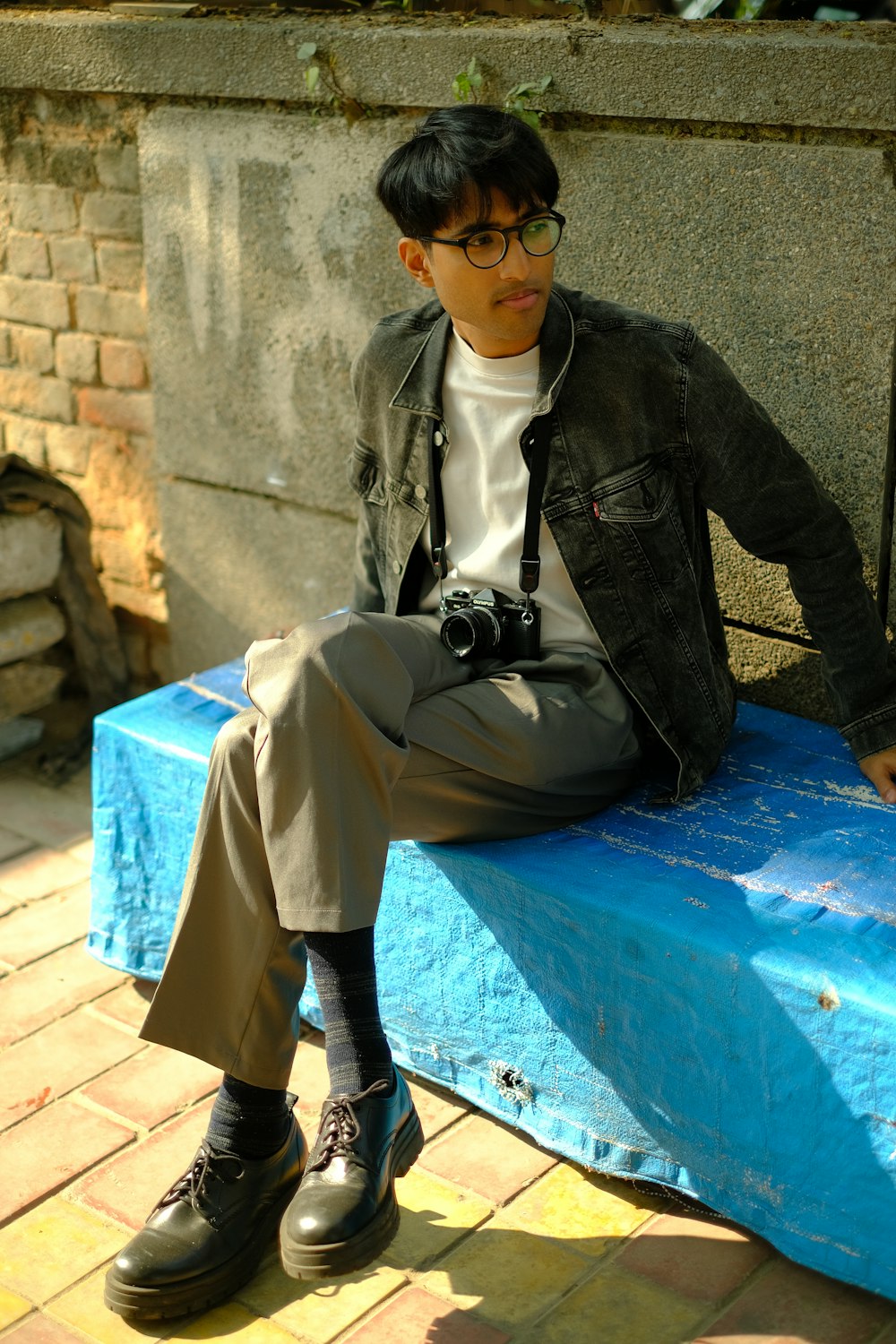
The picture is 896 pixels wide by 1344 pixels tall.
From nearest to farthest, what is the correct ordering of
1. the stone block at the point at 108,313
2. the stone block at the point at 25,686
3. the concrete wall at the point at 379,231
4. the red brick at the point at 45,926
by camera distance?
the concrete wall at the point at 379,231 → the red brick at the point at 45,926 → the stone block at the point at 108,313 → the stone block at the point at 25,686

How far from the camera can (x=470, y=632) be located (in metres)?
2.70

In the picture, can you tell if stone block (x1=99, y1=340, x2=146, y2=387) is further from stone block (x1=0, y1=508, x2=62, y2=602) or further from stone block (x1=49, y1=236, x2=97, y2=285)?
stone block (x1=0, y1=508, x2=62, y2=602)

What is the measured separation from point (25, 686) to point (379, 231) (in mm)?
1805

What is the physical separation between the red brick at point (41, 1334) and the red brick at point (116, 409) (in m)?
2.71

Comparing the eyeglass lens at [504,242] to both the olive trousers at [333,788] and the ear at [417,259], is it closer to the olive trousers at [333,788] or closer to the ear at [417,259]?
the ear at [417,259]

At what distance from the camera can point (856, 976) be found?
220cm

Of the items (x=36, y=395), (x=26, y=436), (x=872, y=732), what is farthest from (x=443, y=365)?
(x=26, y=436)

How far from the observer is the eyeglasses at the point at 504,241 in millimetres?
2557

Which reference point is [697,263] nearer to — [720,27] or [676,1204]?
[720,27]

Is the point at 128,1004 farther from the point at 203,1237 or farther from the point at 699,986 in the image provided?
the point at 699,986

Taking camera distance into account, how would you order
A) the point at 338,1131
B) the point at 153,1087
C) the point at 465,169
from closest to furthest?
the point at 338,1131, the point at 465,169, the point at 153,1087

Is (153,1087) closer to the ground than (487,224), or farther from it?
closer to the ground

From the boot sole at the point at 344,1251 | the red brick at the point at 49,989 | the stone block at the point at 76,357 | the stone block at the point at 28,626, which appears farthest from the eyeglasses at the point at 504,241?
the stone block at the point at 28,626

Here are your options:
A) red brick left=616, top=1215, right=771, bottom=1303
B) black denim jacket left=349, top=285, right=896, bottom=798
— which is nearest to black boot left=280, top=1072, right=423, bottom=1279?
red brick left=616, top=1215, right=771, bottom=1303
